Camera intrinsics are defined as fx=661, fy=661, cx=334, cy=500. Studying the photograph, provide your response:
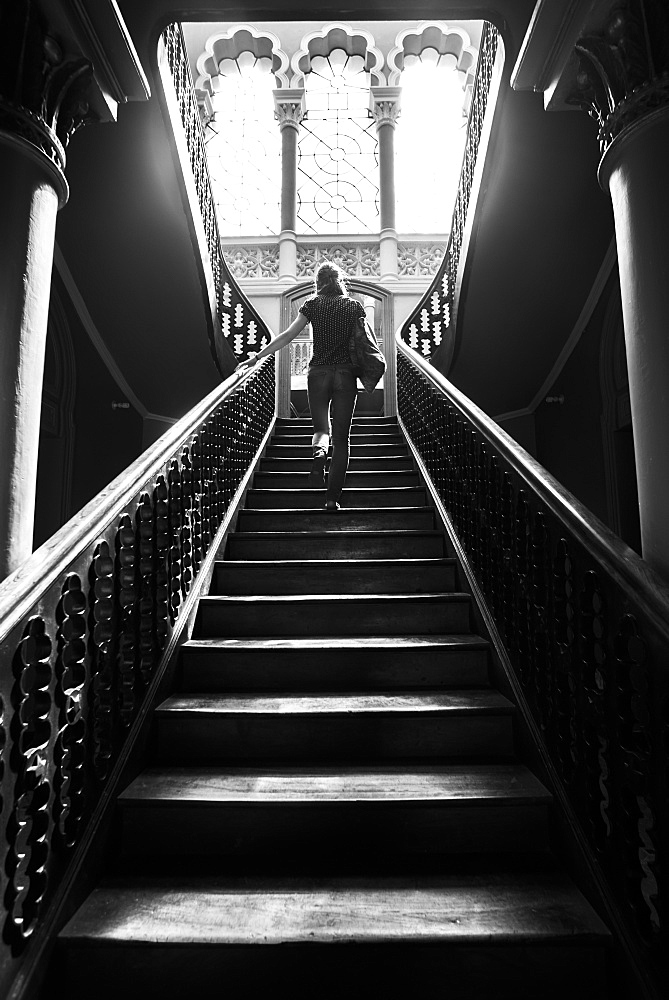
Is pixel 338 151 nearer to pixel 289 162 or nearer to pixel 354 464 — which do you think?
pixel 289 162

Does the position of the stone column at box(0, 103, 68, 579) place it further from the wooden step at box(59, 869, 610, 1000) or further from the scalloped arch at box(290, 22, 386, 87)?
the scalloped arch at box(290, 22, 386, 87)

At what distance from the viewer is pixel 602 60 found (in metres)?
2.49

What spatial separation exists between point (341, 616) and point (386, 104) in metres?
9.80

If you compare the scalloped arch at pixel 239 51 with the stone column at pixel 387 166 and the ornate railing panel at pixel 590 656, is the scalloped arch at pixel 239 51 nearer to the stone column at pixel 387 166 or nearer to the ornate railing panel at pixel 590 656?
the stone column at pixel 387 166

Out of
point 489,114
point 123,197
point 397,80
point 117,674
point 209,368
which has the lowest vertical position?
point 117,674

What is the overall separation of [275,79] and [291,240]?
2848mm

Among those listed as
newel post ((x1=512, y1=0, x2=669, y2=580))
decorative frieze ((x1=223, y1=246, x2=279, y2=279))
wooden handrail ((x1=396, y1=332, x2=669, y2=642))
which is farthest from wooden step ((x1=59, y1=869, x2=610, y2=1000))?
decorative frieze ((x1=223, y1=246, x2=279, y2=279))

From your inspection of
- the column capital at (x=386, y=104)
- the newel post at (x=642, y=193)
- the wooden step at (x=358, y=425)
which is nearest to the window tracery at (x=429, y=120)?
the column capital at (x=386, y=104)

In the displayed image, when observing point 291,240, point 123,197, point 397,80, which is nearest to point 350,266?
point 291,240

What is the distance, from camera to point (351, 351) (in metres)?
4.04

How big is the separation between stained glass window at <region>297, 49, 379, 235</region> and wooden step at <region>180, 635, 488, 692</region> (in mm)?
8720

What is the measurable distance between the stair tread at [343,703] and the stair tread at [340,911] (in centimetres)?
57

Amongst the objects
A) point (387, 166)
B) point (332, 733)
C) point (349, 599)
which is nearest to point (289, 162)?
point (387, 166)

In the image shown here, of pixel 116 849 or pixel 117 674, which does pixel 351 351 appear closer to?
pixel 117 674
